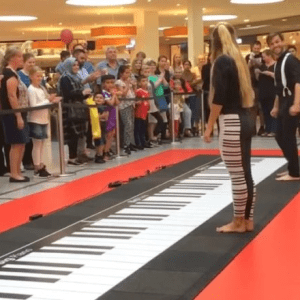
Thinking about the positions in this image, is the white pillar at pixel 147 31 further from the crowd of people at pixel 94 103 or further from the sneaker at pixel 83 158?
the sneaker at pixel 83 158

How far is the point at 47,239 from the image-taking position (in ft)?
19.2

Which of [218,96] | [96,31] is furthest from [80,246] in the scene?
[96,31]

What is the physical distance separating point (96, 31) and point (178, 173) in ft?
55.0

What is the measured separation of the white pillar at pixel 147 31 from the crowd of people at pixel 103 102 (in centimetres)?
755

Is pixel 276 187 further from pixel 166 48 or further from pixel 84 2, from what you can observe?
pixel 166 48

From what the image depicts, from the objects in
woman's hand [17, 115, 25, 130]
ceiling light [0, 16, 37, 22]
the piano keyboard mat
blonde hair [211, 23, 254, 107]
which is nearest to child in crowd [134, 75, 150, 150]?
woman's hand [17, 115, 25, 130]

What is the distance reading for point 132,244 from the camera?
5602 millimetres

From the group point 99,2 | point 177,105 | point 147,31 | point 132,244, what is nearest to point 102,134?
point 177,105

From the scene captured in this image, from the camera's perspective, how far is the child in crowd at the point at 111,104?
1127 centimetres

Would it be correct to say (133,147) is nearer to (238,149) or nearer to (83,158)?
(83,158)

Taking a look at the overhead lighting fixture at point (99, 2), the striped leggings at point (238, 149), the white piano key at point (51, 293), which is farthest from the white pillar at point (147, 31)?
the white piano key at point (51, 293)

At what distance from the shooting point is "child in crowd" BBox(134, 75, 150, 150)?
40.8ft

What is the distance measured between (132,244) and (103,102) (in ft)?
18.8

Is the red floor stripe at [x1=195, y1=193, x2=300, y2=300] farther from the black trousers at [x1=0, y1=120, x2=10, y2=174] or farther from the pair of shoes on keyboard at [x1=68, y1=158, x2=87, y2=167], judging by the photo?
the pair of shoes on keyboard at [x1=68, y1=158, x2=87, y2=167]
